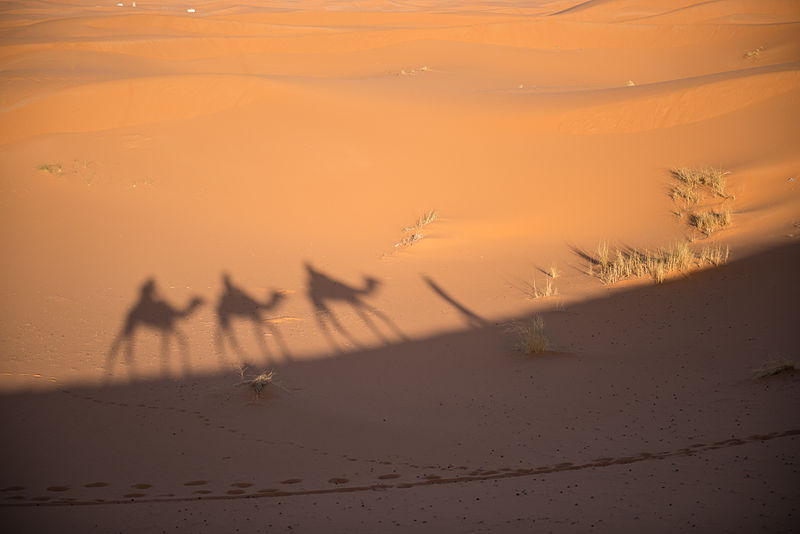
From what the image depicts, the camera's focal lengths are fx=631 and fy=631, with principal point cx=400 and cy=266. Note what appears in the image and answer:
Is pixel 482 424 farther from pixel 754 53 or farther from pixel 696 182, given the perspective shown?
pixel 754 53

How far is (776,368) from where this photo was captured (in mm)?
5559

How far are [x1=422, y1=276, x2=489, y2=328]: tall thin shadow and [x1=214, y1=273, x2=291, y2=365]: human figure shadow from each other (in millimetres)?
2238

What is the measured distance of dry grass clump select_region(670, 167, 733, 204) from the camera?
10.9m

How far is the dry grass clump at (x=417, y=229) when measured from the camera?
1104 centimetres

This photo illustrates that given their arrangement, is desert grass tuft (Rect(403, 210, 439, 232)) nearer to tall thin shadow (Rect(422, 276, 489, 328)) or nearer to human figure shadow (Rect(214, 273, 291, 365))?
tall thin shadow (Rect(422, 276, 489, 328))

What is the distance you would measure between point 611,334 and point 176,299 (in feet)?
19.6

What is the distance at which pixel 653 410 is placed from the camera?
18.0 ft

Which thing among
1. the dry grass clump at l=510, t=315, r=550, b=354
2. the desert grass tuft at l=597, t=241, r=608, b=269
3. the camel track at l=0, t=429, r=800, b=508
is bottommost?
the camel track at l=0, t=429, r=800, b=508

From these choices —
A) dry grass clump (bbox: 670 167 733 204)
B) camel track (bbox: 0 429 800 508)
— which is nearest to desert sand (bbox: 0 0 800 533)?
camel track (bbox: 0 429 800 508)

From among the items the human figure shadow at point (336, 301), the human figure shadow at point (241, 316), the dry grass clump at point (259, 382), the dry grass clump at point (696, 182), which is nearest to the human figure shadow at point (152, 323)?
the human figure shadow at point (241, 316)

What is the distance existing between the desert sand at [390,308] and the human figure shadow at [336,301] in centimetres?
7

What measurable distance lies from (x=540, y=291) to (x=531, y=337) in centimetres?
188

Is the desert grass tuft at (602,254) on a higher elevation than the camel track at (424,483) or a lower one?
higher

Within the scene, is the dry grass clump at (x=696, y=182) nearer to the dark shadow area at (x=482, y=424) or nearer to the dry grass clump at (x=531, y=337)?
the dark shadow area at (x=482, y=424)
